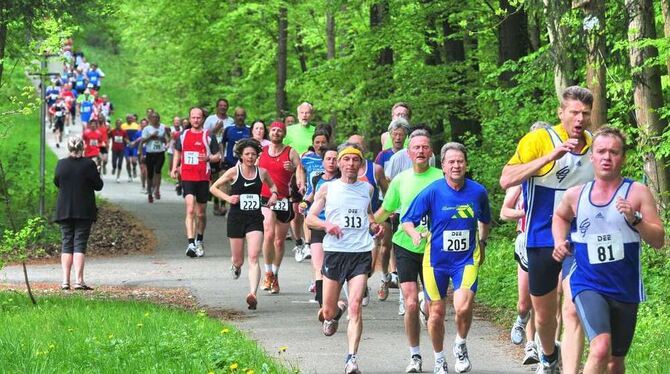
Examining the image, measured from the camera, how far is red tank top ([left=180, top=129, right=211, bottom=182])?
2239cm

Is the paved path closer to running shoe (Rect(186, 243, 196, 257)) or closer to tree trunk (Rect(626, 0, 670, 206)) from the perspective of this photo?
running shoe (Rect(186, 243, 196, 257))

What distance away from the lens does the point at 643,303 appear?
45.7ft

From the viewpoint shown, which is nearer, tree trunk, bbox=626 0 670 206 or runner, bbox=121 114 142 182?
tree trunk, bbox=626 0 670 206

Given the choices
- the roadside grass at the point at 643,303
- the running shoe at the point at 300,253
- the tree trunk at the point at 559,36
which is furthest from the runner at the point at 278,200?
the tree trunk at the point at 559,36

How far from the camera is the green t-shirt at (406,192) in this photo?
12.0 meters

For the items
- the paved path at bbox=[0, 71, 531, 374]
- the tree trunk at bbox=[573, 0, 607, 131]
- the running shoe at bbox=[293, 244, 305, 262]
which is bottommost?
the paved path at bbox=[0, 71, 531, 374]

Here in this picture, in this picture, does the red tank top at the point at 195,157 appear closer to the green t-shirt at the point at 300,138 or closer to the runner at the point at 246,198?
the green t-shirt at the point at 300,138

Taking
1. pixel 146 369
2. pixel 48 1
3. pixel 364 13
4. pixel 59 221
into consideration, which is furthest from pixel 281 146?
pixel 364 13

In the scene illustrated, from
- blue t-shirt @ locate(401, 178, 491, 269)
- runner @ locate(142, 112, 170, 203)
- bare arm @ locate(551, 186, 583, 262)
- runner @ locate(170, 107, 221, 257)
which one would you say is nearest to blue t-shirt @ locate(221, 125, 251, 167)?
runner @ locate(170, 107, 221, 257)

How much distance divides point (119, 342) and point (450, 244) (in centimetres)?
263

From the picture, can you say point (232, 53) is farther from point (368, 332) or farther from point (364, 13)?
point (368, 332)

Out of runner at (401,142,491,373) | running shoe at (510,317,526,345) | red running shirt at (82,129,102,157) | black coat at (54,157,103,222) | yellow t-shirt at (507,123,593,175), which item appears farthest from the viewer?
red running shirt at (82,129,102,157)

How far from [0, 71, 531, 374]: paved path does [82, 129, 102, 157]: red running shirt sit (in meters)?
9.27

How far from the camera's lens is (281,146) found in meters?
18.2
